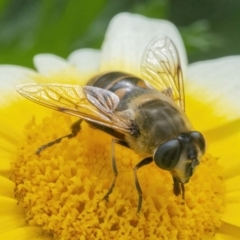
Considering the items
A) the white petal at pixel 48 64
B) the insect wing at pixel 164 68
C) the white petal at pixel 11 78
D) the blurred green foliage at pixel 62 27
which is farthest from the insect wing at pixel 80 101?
the blurred green foliage at pixel 62 27

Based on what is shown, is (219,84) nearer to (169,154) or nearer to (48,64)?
(48,64)

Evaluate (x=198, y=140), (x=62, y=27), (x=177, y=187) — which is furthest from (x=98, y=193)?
(x=62, y=27)

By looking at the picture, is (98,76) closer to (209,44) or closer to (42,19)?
(42,19)

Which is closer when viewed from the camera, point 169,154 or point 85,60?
point 169,154

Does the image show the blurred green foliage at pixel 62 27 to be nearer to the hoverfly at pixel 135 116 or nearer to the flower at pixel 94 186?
the flower at pixel 94 186

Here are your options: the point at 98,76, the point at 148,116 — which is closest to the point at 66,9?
the point at 98,76

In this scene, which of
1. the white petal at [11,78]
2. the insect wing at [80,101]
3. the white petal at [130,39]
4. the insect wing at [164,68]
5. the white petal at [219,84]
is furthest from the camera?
the white petal at [130,39]

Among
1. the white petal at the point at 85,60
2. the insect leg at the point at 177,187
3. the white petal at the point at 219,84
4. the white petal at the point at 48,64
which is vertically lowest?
the white petal at the point at 219,84
